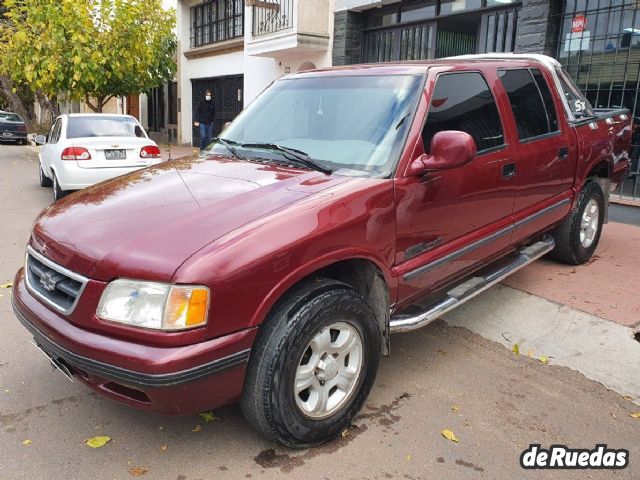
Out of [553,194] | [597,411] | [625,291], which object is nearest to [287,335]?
[597,411]

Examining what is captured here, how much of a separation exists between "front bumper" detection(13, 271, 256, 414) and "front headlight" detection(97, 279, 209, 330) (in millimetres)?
95

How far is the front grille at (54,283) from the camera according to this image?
2516 mm

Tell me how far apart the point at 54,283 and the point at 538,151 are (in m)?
3.46

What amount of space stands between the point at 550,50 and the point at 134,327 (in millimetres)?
8257

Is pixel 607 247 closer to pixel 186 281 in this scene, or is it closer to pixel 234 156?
pixel 234 156

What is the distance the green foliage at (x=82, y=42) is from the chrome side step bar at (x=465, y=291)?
13.2m

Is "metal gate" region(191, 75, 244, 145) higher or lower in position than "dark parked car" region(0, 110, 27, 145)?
higher

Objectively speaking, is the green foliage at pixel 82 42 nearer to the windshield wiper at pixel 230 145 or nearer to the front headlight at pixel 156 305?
the windshield wiper at pixel 230 145

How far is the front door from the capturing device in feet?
10.5

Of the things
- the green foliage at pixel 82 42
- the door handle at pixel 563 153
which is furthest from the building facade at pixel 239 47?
the door handle at pixel 563 153

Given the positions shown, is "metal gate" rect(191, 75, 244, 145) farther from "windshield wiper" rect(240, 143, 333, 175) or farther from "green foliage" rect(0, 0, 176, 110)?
"windshield wiper" rect(240, 143, 333, 175)

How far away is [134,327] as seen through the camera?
2309 mm

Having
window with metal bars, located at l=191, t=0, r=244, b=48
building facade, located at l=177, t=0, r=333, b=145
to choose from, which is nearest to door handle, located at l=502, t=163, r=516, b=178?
building facade, located at l=177, t=0, r=333, b=145

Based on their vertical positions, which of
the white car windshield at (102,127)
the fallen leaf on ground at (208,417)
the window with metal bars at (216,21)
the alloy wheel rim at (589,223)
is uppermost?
the window with metal bars at (216,21)
